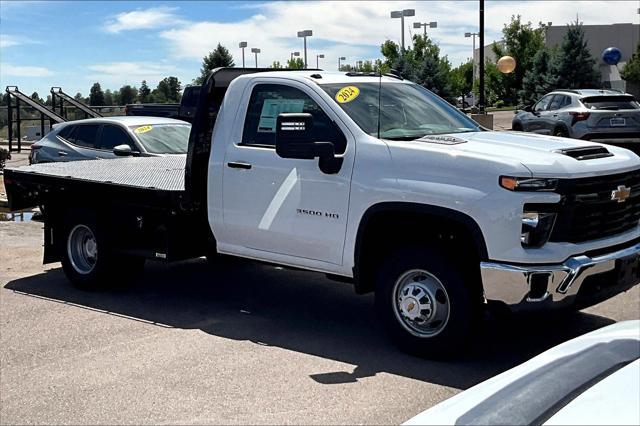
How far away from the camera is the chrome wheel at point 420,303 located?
570cm

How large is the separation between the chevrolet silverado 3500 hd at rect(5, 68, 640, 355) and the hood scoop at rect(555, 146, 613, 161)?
22 millimetres

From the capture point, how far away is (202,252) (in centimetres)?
740

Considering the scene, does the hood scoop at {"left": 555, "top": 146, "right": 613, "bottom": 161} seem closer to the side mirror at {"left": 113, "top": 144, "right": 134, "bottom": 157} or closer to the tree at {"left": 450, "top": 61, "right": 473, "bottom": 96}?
the side mirror at {"left": 113, "top": 144, "right": 134, "bottom": 157}

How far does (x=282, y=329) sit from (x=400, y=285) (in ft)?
4.21

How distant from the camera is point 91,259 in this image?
8148 millimetres

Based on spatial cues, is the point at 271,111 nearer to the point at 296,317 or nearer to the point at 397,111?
the point at 397,111

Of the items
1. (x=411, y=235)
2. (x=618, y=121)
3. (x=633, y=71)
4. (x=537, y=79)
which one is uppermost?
(x=633, y=71)

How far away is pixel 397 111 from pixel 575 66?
3995 cm

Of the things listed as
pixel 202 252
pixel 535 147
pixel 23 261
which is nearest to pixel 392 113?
pixel 535 147

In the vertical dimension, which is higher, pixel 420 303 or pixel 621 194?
pixel 621 194

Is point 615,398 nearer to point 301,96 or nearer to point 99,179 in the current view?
point 301,96

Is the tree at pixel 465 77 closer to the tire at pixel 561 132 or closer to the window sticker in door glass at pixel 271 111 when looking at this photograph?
the tire at pixel 561 132

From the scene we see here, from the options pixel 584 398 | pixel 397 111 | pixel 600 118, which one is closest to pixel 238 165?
pixel 397 111

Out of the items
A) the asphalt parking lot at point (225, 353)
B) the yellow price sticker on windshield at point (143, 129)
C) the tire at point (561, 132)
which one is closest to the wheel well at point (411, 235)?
the asphalt parking lot at point (225, 353)
